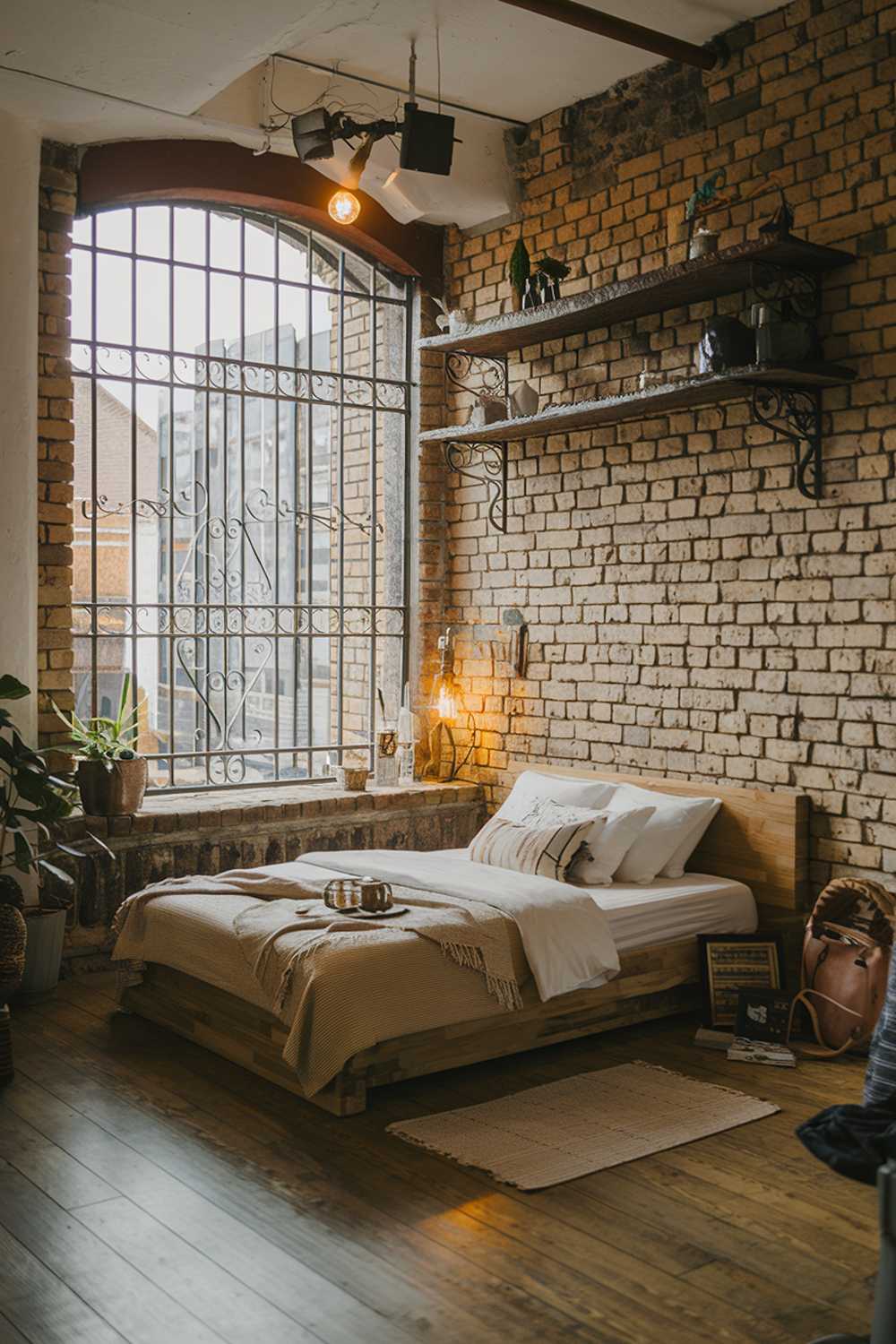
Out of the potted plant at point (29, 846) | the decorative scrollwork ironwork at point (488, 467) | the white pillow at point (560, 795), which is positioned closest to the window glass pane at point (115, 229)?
the decorative scrollwork ironwork at point (488, 467)

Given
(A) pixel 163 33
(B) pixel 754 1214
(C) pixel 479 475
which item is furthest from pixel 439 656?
(B) pixel 754 1214

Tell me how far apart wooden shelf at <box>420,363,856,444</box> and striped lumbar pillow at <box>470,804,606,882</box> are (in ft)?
5.54

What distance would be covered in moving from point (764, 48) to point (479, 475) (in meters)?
2.38

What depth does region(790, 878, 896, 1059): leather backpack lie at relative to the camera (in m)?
4.41

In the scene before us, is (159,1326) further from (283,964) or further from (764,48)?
(764,48)

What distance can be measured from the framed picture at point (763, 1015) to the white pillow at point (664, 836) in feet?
2.31

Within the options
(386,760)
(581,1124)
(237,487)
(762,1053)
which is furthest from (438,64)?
(581,1124)

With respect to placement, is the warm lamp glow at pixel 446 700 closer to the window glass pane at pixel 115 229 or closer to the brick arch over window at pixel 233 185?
the brick arch over window at pixel 233 185

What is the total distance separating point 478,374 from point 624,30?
2035 millimetres

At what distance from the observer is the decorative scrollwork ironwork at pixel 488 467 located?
6492 millimetres

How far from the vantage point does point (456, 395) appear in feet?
22.4

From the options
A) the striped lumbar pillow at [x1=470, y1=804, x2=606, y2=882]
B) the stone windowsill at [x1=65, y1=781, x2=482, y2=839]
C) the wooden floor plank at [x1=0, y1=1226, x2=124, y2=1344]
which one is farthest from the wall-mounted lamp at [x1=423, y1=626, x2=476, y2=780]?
the wooden floor plank at [x1=0, y1=1226, x2=124, y2=1344]

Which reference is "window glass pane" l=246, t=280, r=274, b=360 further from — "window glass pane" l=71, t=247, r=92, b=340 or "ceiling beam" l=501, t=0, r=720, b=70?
"ceiling beam" l=501, t=0, r=720, b=70

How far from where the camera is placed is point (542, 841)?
5.05 meters
